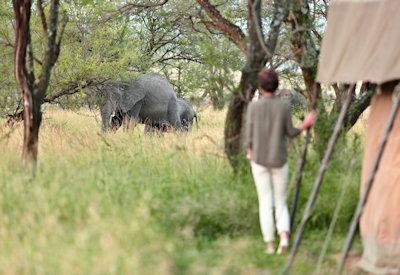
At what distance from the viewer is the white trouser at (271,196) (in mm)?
6906

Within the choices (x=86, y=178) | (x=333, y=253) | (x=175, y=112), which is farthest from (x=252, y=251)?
(x=175, y=112)

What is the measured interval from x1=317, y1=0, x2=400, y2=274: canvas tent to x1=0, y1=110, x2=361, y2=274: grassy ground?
1.27ft

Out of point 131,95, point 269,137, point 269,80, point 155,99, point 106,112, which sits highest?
point 269,80

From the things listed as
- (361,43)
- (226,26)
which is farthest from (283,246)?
(226,26)

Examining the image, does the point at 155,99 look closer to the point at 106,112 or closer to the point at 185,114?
the point at 106,112

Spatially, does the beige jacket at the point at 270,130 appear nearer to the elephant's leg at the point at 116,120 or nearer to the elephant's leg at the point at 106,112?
the elephant's leg at the point at 106,112

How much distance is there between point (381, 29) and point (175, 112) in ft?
46.5

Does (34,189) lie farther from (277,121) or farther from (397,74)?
(397,74)

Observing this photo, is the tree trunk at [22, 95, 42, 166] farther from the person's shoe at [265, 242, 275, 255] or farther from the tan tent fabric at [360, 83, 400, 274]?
the tan tent fabric at [360, 83, 400, 274]

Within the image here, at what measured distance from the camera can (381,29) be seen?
6328 millimetres

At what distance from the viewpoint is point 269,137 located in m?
6.81

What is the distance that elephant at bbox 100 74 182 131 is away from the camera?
18188mm

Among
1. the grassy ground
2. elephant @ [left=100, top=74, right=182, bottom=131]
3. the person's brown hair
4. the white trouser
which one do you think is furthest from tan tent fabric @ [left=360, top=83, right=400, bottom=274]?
elephant @ [left=100, top=74, right=182, bottom=131]

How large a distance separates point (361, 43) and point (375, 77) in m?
0.34
